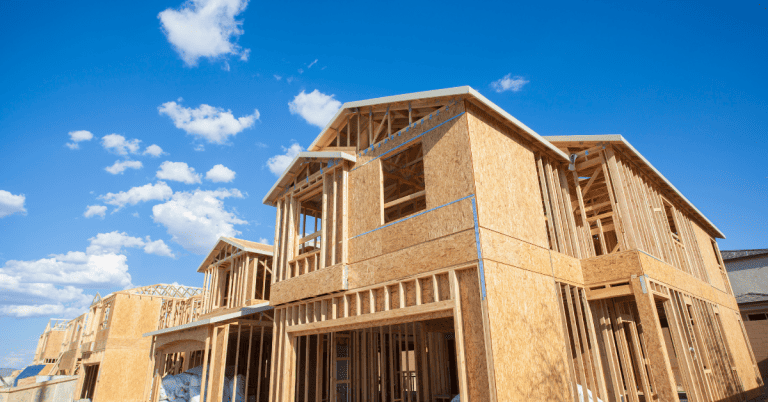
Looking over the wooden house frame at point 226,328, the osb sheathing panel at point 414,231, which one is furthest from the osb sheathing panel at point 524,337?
the wooden house frame at point 226,328

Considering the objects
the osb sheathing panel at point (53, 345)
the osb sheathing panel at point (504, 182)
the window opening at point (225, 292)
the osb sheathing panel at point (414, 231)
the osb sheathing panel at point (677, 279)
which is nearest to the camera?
the osb sheathing panel at point (414, 231)

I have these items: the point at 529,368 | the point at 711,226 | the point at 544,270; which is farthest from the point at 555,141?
the point at 711,226

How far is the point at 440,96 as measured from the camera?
36.8 ft

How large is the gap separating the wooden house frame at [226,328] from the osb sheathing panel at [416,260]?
636 centimetres

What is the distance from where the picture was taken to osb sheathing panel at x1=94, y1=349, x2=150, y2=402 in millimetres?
25484

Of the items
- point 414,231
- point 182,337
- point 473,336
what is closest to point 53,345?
point 182,337

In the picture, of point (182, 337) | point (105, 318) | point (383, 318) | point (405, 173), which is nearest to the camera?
point (383, 318)

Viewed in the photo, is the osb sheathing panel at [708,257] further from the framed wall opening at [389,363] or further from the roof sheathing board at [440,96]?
the framed wall opening at [389,363]

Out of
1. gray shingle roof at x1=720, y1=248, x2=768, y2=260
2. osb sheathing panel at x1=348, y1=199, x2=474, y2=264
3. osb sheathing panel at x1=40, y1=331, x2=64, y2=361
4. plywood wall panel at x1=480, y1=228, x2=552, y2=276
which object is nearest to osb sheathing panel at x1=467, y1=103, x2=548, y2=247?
plywood wall panel at x1=480, y1=228, x2=552, y2=276

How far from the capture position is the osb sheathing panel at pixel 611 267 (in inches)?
459

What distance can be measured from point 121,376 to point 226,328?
48.9ft

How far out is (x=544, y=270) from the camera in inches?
438

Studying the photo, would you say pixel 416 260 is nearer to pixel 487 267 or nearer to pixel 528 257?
pixel 487 267

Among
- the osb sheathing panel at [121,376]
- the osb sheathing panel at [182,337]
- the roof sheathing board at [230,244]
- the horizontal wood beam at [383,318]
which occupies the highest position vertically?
the roof sheathing board at [230,244]
